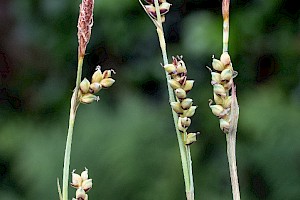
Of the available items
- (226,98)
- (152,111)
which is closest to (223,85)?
(226,98)

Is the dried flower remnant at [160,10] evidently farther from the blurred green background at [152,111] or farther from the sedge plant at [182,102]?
the blurred green background at [152,111]

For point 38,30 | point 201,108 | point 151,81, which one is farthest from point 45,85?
point 201,108

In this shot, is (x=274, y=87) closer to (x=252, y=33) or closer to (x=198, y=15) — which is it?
(x=252, y=33)

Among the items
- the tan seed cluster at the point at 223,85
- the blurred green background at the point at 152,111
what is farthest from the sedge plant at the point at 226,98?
the blurred green background at the point at 152,111

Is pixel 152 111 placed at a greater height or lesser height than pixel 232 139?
lesser

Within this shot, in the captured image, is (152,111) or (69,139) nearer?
(69,139)

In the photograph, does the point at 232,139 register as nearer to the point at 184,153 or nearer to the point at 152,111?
the point at 184,153
